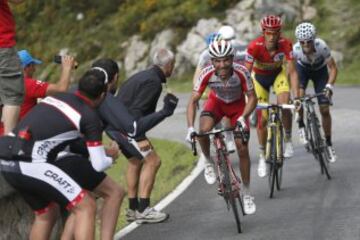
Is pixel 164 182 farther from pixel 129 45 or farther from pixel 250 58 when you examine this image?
pixel 129 45

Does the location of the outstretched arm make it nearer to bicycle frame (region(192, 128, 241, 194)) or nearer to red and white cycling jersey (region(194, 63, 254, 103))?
red and white cycling jersey (region(194, 63, 254, 103))

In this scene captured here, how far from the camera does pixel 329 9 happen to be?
3428 cm

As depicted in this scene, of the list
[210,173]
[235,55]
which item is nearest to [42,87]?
[210,173]

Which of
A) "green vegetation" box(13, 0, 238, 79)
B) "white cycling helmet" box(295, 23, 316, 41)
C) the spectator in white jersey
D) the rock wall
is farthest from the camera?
"green vegetation" box(13, 0, 238, 79)

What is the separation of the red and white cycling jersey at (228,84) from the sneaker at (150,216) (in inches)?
60.3

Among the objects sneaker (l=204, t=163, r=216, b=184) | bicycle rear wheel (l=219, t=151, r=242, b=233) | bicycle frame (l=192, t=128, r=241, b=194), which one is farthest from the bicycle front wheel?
bicycle rear wheel (l=219, t=151, r=242, b=233)

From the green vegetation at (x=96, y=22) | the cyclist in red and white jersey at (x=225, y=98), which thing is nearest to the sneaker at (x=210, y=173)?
the cyclist in red and white jersey at (x=225, y=98)

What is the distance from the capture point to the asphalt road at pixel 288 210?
9.81m

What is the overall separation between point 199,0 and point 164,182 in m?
23.5

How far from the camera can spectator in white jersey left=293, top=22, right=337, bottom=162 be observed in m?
13.0

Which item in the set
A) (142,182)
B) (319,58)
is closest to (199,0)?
(319,58)

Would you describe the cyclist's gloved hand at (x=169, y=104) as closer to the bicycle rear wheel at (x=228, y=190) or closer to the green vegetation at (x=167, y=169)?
the bicycle rear wheel at (x=228, y=190)

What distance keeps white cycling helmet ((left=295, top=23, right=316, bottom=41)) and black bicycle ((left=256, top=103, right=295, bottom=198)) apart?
1284 millimetres

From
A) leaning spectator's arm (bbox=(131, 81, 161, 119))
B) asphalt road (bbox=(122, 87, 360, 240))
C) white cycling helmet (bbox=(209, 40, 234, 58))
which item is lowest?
asphalt road (bbox=(122, 87, 360, 240))
